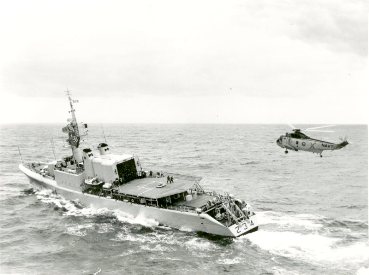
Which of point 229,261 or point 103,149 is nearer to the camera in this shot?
point 229,261

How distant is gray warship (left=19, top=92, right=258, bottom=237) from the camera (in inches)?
1245

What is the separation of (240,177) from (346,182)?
15086 millimetres

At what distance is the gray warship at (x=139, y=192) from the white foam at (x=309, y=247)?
5.98 feet

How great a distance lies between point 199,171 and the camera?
61.3 meters

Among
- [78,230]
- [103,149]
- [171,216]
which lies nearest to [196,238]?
[171,216]

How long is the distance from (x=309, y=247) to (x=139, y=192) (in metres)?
15.6

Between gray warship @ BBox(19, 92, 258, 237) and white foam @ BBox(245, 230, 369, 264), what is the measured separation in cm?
182

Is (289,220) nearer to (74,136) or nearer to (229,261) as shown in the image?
(229,261)

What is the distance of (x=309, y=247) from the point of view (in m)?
28.4

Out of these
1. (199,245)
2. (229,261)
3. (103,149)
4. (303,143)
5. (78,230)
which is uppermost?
(103,149)

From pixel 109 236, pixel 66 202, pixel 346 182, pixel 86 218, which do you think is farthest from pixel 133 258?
pixel 346 182

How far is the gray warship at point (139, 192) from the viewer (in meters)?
31.6

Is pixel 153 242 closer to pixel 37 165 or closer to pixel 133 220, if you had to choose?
pixel 133 220

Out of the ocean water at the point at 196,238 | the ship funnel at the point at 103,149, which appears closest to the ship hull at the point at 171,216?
the ocean water at the point at 196,238
